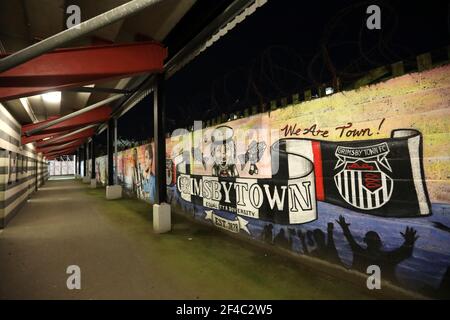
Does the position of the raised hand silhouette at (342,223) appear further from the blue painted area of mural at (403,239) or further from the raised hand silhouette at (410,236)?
the raised hand silhouette at (410,236)

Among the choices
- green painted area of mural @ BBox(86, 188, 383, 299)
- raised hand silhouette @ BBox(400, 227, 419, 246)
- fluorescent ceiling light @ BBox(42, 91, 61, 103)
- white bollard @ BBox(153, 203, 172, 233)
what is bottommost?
green painted area of mural @ BBox(86, 188, 383, 299)

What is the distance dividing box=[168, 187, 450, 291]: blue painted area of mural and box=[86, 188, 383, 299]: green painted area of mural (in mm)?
544

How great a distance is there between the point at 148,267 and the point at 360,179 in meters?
4.04

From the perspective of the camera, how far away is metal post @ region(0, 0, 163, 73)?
2.87 meters

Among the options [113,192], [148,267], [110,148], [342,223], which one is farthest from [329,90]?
[110,148]

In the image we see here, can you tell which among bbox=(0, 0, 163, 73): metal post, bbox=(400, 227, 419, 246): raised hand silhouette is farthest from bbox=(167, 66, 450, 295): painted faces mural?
bbox=(0, 0, 163, 73): metal post

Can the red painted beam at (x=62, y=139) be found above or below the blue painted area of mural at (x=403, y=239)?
above

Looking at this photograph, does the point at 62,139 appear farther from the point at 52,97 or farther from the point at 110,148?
the point at 52,97

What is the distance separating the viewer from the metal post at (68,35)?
2873mm

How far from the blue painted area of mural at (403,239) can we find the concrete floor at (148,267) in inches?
24.2

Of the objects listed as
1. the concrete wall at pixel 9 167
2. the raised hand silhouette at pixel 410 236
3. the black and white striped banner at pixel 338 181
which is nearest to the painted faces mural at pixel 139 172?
the concrete wall at pixel 9 167

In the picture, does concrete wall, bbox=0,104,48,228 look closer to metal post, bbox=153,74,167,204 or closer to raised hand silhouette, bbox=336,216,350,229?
metal post, bbox=153,74,167,204

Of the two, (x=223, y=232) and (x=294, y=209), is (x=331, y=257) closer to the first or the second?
(x=294, y=209)

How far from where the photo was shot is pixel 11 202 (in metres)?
9.02
